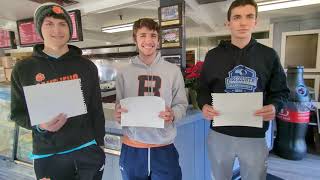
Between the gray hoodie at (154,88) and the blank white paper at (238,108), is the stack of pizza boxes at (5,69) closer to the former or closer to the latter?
the gray hoodie at (154,88)

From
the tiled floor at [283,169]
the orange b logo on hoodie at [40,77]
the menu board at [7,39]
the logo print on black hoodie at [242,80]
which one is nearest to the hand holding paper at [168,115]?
the logo print on black hoodie at [242,80]

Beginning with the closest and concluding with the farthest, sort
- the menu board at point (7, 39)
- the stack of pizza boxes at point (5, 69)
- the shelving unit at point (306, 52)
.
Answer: the stack of pizza boxes at point (5, 69), the shelving unit at point (306, 52), the menu board at point (7, 39)

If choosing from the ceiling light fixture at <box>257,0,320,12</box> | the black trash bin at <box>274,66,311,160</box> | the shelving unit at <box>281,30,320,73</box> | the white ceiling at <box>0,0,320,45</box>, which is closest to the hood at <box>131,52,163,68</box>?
the white ceiling at <box>0,0,320,45</box>

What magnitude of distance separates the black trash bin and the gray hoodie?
2676mm

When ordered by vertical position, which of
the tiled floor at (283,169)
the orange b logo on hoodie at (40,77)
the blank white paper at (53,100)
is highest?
the orange b logo on hoodie at (40,77)

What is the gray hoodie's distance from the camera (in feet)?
4.51

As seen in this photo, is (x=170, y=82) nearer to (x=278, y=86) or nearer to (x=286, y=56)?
(x=278, y=86)

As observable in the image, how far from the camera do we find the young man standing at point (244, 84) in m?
1.30

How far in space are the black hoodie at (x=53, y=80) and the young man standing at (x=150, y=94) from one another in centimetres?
24

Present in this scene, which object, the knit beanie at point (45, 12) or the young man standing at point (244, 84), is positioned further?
the young man standing at point (244, 84)

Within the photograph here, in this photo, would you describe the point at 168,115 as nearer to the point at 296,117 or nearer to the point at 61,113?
the point at 61,113

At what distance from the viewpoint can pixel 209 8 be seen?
393cm

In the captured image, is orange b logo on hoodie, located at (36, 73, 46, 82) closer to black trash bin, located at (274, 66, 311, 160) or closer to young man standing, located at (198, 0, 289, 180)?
young man standing, located at (198, 0, 289, 180)

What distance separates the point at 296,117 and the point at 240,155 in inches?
101
